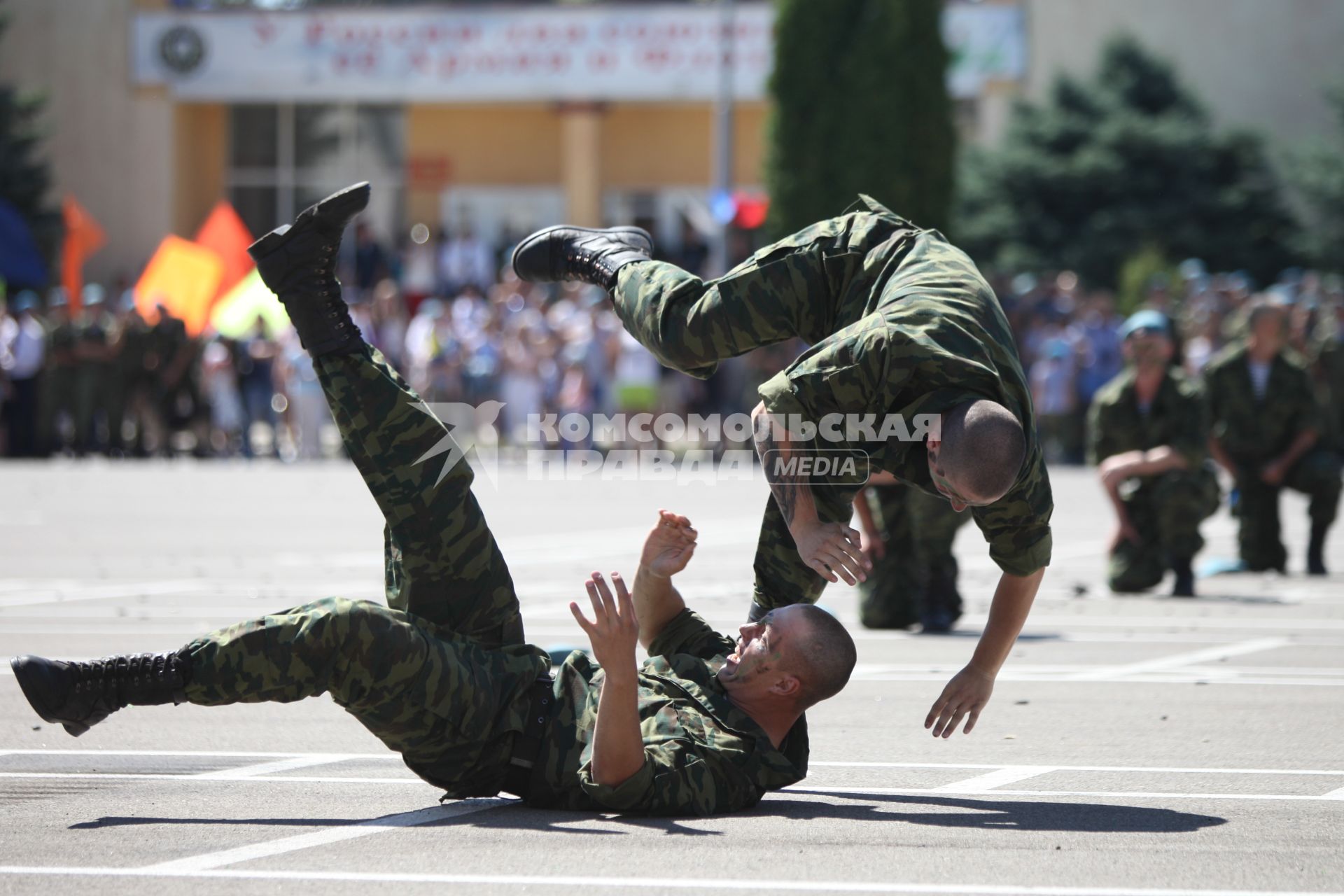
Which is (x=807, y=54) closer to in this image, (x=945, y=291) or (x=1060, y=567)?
(x=1060, y=567)

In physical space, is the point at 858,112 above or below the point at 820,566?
above

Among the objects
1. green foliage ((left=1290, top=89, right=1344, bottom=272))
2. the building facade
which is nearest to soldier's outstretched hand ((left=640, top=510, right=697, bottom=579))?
the building facade

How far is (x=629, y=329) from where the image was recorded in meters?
6.92

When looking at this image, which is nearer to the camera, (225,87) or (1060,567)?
(1060,567)

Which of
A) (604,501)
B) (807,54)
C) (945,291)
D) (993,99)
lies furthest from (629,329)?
(993,99)

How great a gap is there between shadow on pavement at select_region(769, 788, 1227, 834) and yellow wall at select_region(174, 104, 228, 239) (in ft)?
119

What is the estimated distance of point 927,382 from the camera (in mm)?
5648

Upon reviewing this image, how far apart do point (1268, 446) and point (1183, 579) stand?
6.24 feet

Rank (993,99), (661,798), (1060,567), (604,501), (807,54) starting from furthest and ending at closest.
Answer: (993,99)
(807,54)
(604,501)
(1060,567)
(661,798)

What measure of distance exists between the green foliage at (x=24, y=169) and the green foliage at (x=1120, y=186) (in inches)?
713

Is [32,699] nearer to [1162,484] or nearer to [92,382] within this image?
[1162,484]

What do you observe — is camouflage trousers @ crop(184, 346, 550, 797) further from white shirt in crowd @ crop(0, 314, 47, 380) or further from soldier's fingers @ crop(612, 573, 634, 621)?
white shirt in crowd @ crop(0, 314, 47, 380)

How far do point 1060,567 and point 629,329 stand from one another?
7.57m

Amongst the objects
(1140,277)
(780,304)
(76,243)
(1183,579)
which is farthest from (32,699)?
(1140,277)
